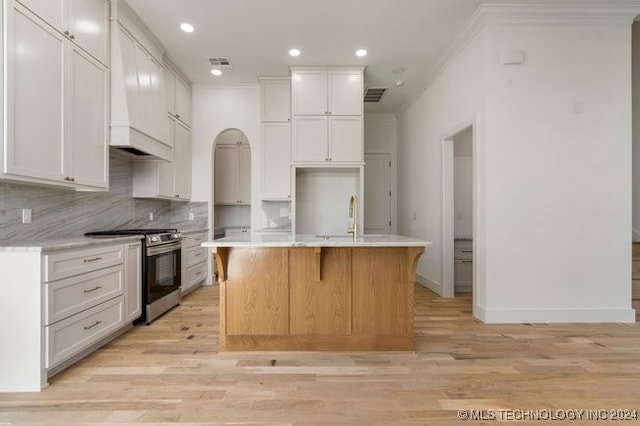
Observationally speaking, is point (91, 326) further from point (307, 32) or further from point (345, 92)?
point (345, 92)

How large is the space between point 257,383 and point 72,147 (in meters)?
2.42

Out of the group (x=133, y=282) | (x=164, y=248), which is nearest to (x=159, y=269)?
(x=164, y=248)

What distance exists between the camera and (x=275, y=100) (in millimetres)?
4863

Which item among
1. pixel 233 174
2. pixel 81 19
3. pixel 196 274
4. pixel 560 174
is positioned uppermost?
pixel 81 19

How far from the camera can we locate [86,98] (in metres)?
2.79

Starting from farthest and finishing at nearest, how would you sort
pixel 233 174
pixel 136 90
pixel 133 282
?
pixel 233 174 → pixel 136 90 → pixel 133 282

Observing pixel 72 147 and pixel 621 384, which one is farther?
pixel 72 147

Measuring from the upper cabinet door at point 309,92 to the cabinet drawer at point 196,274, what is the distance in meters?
2.72

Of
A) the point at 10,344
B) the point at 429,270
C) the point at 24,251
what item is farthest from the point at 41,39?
the point at 429,270

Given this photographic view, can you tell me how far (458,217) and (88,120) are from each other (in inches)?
192

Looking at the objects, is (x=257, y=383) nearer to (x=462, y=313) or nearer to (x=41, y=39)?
(x=462, y=313)

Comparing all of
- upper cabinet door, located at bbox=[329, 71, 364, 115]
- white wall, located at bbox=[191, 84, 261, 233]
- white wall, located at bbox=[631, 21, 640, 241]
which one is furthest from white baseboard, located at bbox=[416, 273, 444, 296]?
white wall, located at bbox=[191, 84, 261, 233]

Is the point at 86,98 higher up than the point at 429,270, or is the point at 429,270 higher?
the point at 86,98

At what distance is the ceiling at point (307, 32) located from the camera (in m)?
3.19
